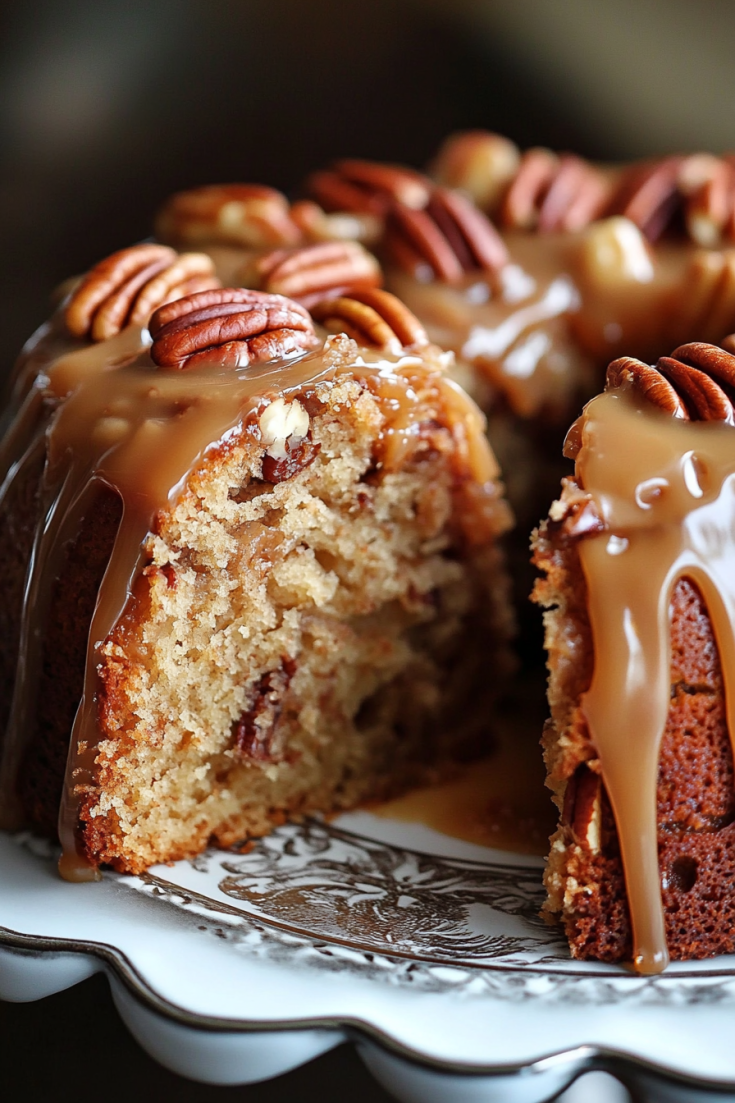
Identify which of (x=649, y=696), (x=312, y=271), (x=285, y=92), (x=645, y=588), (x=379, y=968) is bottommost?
(x=379, y=968)

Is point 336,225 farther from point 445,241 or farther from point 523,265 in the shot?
point 523,265

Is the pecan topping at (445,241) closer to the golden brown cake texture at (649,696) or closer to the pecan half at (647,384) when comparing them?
the pecan half at (647,384)

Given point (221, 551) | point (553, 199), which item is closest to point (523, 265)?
point (553, 199)

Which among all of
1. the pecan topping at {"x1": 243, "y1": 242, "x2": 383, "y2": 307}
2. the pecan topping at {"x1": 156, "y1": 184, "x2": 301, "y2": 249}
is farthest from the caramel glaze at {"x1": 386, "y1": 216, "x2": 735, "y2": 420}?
the pecan topping at {"x1": 156, "y1": 184, "x2": 301, "y2": 249}

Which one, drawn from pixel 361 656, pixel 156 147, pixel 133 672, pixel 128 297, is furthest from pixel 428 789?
pixel 156 147

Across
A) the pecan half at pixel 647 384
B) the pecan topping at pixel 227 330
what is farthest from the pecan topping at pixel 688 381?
the pecan topping at pixel 227 330

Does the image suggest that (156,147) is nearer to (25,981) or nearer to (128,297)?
(128,297)
